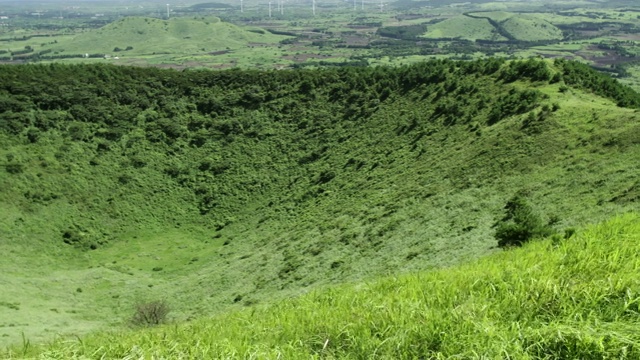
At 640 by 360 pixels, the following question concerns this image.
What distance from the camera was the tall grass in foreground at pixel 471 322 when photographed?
18.5 feet

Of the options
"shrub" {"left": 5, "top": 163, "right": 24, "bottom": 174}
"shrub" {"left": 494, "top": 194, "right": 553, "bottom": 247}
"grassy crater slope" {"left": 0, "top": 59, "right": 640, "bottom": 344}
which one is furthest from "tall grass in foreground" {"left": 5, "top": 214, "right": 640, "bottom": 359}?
"shrub" {"left": 5, "top": 163, "right": 24, "bottom": 174}

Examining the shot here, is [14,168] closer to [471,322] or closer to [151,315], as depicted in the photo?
[151,315]

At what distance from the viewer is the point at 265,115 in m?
79.8

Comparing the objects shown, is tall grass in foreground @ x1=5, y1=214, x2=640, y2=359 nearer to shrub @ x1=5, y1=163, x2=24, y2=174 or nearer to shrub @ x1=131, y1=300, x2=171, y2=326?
shrub @ x1=131, y1=300, x2=171, y2=326

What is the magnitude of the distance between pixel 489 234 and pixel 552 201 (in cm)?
571

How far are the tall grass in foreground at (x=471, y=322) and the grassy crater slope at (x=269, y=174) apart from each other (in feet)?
45.9

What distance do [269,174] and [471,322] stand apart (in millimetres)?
64755

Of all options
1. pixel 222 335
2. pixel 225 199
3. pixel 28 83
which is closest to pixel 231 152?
pixel 225 199

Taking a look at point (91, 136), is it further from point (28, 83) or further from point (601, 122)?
point (601, 122)

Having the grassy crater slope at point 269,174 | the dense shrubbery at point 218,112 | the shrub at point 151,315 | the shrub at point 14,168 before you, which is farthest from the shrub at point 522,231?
the shrub at point 14,168

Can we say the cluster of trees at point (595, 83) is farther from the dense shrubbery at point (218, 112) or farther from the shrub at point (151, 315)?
the shrub at point (151, 315)

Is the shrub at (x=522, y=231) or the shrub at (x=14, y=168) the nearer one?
the shrub at (x=522, y=231)

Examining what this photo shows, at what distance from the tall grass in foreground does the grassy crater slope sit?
14.0 meters

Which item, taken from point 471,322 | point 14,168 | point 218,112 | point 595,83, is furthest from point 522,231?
point 218,112
